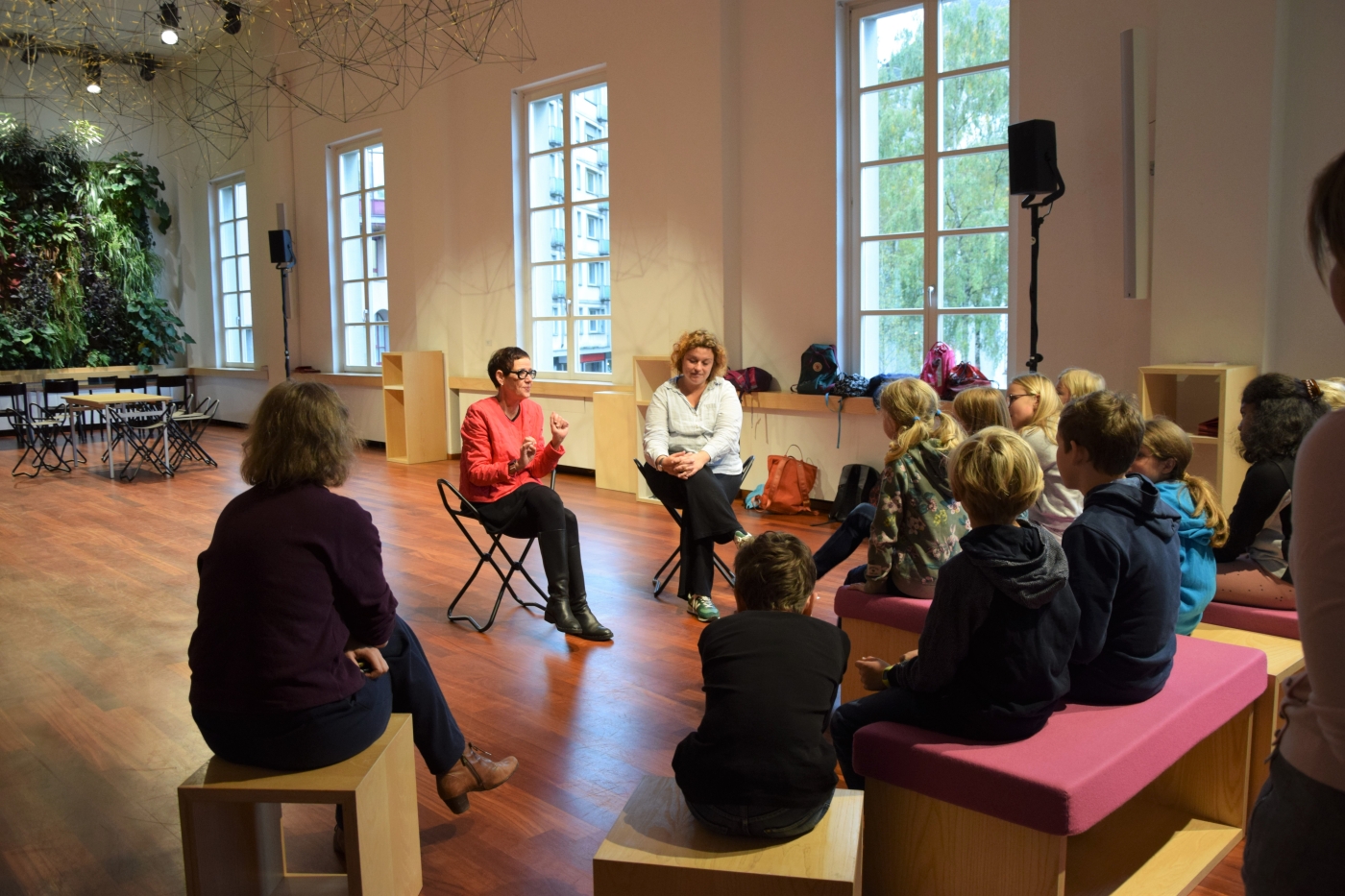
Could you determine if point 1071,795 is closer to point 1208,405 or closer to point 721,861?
point 721,861

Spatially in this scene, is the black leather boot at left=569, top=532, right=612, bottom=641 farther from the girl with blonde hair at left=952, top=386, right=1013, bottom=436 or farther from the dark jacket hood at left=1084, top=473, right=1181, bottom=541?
the dark jacket hood at left=1084, top=473, right=1181, bottom=541

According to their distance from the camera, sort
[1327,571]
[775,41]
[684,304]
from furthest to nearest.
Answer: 1. [684,304]
2. [775,41]
3. [1327,571]

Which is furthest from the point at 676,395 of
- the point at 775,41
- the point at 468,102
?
the point at 468,102

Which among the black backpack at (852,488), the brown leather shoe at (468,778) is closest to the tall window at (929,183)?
the black backpack at (852,488)

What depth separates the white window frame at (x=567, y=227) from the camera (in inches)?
356

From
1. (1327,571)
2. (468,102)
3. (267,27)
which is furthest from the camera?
(267,27)

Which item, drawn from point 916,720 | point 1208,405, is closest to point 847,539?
point 916,720

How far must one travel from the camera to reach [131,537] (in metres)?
6.88

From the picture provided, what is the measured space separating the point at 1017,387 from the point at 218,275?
44.7 feet

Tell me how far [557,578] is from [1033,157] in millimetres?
3467

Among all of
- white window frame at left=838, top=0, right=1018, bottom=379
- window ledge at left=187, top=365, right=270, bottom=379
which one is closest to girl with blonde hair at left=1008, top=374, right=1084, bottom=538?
white window frame at left=838, top=0, right=1018, bottom=379

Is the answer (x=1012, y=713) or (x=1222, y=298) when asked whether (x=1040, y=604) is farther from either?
(x=1222, y=298)

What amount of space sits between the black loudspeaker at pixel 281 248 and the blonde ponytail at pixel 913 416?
10.6 m

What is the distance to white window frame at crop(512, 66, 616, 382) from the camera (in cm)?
905
